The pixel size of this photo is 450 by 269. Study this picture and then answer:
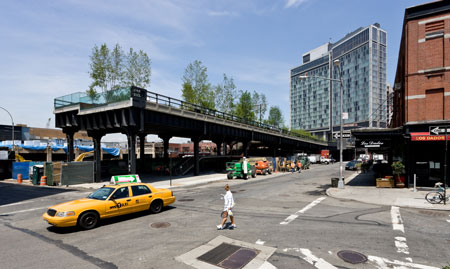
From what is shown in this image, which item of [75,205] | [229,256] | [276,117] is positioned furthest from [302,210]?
[276,117]

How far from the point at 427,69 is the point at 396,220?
592 inches

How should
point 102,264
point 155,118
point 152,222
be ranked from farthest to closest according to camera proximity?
1. point 155,118
2. point 152,222
3. point 102,264

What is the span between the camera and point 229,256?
7320 millimetres

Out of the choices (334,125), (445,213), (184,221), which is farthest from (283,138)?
(334,125)

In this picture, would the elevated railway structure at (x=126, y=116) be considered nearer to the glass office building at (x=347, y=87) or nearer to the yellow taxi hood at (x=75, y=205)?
the yellow taxi hood at (x=75, y=205)

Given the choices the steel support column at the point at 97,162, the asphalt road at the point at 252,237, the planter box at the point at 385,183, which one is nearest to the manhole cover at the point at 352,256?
the asphalt road at the point at 252,237

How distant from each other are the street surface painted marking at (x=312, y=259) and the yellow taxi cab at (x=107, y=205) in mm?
7037

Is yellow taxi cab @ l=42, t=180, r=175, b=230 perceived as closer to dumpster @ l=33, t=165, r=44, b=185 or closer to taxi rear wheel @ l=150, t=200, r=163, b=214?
taxi rear wheel @ l=150, t=200, r=163, b=214

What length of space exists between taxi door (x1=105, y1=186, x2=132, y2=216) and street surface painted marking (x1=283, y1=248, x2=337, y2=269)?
706 centimetres

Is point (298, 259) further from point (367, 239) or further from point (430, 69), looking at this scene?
point (430, 69)

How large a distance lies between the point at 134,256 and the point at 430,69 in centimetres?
2396

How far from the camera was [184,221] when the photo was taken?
11.0 meters

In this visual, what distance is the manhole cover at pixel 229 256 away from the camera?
271 inches

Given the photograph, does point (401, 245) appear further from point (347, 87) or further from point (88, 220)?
point (347, 87)
